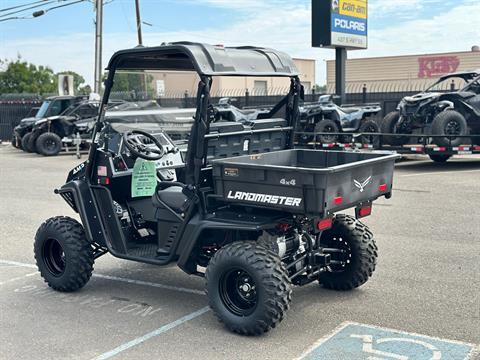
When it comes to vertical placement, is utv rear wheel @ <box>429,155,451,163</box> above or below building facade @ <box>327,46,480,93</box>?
below

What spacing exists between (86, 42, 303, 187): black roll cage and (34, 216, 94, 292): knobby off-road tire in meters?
0.51

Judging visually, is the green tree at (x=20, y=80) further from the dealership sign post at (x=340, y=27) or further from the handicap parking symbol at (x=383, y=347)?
the handicap parking symbol at (x=383, y=347)

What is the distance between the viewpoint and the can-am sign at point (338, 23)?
69.4 feet

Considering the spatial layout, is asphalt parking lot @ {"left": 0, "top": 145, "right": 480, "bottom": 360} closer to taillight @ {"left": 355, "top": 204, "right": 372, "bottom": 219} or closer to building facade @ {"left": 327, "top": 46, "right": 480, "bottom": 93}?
taillight @ {"left": 355, "top": 204, "right": 372, "bottom": 219}

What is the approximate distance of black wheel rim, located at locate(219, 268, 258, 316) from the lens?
4.90 meters

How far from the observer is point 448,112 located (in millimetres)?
14758

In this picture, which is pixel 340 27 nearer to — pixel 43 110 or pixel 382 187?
pixel 43 110

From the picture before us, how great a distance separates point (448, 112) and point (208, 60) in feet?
35.7

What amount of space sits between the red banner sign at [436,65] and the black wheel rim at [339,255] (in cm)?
4321

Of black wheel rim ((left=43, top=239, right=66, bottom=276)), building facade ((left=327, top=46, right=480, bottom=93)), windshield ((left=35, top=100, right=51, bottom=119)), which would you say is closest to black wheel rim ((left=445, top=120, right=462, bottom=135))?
black wheel rim ((left=43, top=239, right=66, bottom=276))

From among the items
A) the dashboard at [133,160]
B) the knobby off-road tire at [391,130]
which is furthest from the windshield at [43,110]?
the dashboard at [133,160]

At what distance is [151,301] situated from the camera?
5.81 m

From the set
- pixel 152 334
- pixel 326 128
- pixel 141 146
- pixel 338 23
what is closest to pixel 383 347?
pixel 152 334

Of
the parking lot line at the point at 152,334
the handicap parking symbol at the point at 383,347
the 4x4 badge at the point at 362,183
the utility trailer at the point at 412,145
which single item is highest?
the 4x4 badge at the point at 362,183
